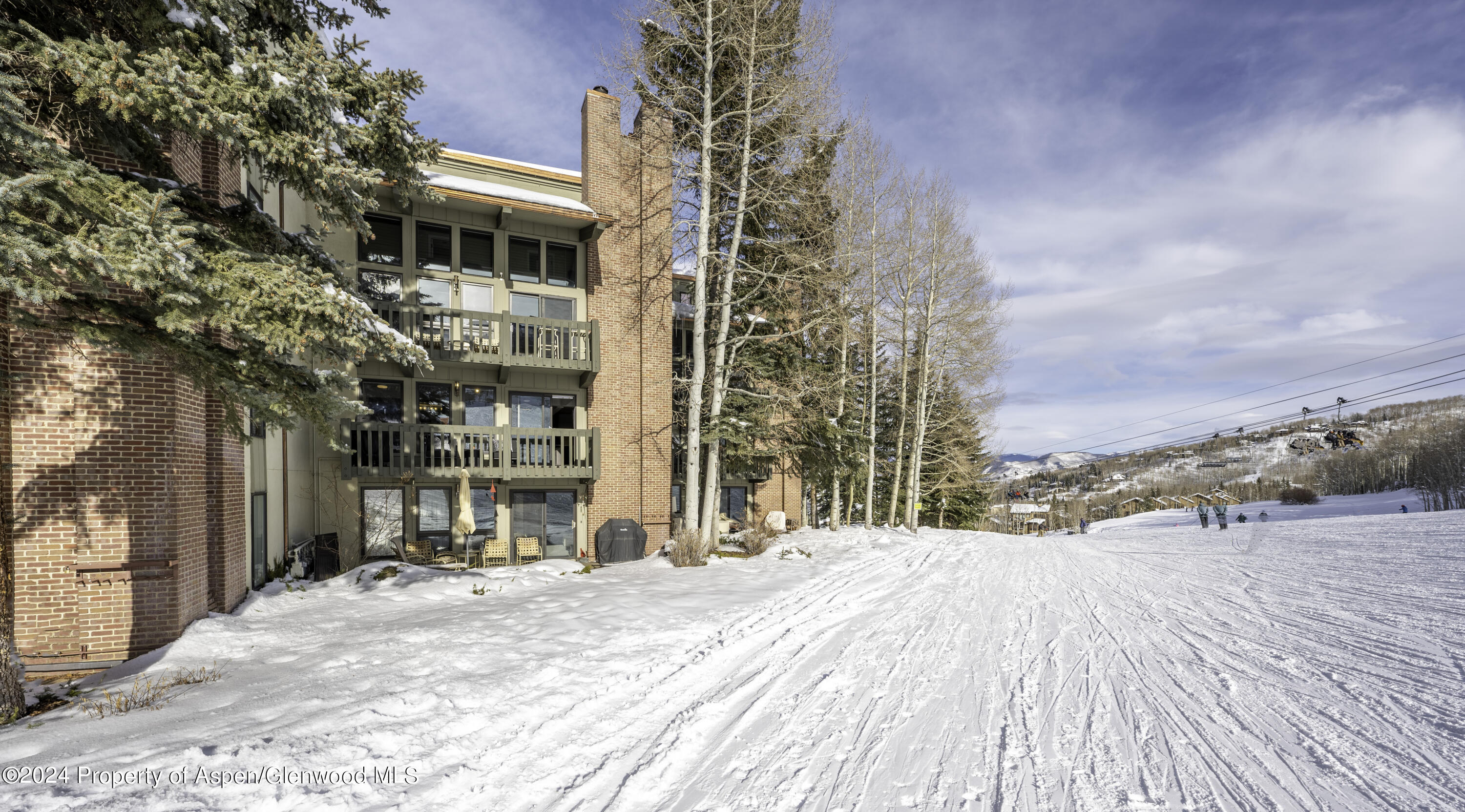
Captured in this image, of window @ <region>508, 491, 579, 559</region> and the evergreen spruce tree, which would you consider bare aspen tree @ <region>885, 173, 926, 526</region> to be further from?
the evergreen spruce tree

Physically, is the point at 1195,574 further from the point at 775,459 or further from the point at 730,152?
the point at 730,152

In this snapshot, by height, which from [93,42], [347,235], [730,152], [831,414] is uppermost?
[730,152]

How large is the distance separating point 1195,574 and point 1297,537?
38.8ft

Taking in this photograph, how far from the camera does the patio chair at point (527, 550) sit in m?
16.1

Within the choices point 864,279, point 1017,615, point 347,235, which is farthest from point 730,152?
point 1017,615

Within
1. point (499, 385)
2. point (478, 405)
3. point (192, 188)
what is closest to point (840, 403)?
point (499, 385)

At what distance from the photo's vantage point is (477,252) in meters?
16.7

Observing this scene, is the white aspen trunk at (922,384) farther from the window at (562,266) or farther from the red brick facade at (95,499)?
the red brick facade at (95,499)

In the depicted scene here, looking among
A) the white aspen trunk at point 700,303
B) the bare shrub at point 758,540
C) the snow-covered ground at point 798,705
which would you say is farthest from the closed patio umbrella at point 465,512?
the bare shrub at point 758,540

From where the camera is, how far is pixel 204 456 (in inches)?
327

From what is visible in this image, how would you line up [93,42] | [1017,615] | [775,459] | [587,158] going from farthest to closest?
[775,459]
[587,158]
[1017,615]
[93,42]

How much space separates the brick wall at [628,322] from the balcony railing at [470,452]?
3.03 ft

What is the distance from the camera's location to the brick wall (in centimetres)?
1692

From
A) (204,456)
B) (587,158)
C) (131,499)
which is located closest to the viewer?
(131,499)
